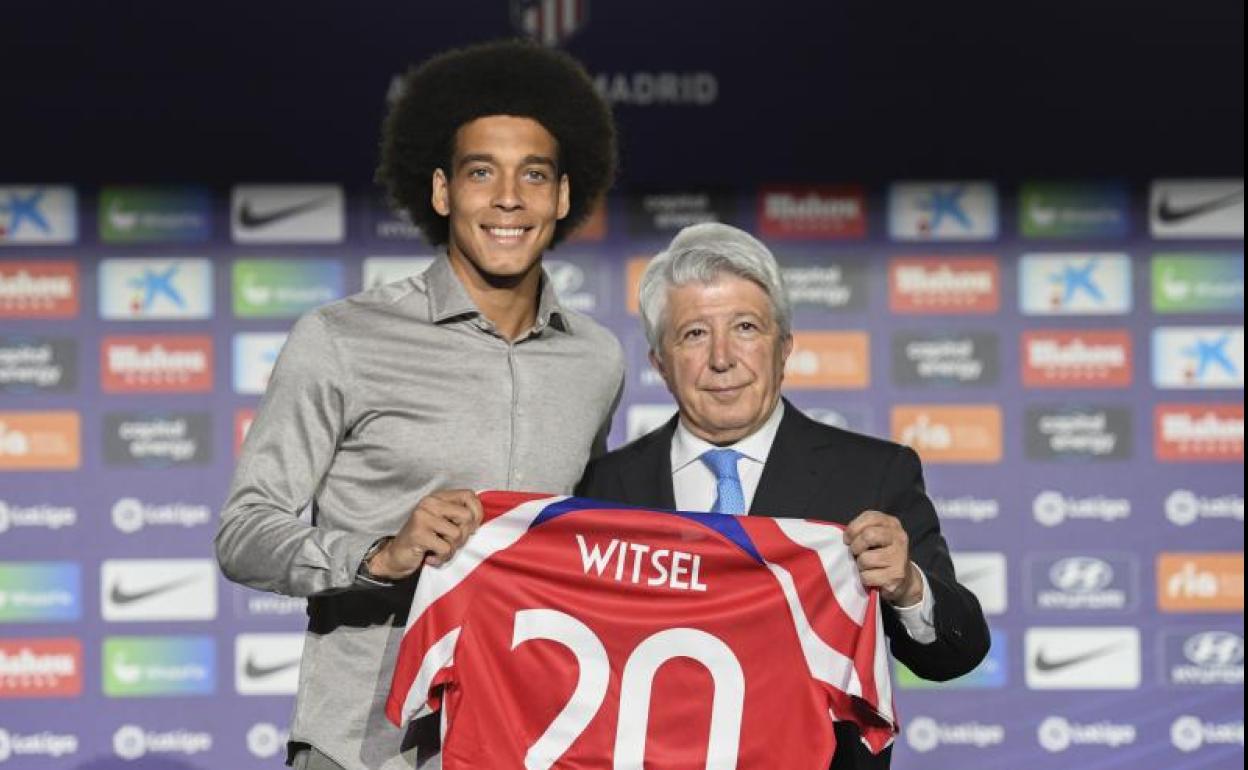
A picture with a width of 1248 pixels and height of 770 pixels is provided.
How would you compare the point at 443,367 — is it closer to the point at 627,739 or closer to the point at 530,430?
the point at 530,430

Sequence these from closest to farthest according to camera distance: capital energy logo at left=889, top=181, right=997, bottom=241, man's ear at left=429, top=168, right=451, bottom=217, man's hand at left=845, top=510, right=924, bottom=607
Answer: man's hand at left=845, top=510, right=924, bottom=607 → man's ear at left=429, top=168, right=451, bottom=217 → capital energy logo at left=889, top=181, right=997, bottom=241

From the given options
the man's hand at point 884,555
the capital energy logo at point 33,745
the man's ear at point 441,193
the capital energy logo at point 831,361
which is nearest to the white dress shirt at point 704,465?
the man's hand at point 884,555

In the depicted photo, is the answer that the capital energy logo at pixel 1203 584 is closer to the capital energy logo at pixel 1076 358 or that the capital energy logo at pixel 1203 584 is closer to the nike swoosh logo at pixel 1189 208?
the capital energy logo at pixel 1076 358

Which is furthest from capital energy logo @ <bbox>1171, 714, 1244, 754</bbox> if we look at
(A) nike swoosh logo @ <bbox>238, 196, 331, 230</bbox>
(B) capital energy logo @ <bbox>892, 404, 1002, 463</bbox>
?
(A) nike swoosh logo @ <bbox>238, 196, 331, 230</bbox>

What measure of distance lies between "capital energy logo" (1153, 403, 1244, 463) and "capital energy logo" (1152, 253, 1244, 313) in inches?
10.6

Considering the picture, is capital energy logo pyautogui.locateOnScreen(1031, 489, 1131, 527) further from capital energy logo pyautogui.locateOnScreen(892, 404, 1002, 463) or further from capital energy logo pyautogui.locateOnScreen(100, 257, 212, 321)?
capital energy logo pyautogui.locateOnScreen(100, 257, 212, 321)

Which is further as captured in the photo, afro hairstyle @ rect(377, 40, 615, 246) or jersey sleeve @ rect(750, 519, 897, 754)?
afro hairstyle @ rect(377, 40, 615, 246)

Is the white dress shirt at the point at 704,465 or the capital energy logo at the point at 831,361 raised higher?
the capital energy logo at the point at 831,361

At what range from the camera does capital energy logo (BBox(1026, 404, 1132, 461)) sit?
4.59 meters

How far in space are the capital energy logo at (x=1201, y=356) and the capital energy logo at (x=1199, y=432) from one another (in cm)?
6

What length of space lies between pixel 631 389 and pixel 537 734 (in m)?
2.44

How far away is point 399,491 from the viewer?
2.34 meters

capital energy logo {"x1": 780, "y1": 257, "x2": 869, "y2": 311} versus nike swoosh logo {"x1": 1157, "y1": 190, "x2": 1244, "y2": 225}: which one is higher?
nike swoosh logo {"x1": 1157, "y1": 190, "x2": 1244, "y2": 225}

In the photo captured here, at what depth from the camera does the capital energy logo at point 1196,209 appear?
15.1ft
